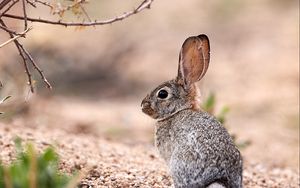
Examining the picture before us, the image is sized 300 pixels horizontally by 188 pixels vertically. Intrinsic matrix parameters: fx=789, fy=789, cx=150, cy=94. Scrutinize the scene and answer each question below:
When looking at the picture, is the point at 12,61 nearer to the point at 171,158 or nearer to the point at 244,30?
the point at 244,30

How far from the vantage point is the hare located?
438 cm

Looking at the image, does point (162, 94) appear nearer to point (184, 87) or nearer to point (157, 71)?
point (184, 87)

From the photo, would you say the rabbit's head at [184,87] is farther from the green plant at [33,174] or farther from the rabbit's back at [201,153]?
the green plant at [33,174]

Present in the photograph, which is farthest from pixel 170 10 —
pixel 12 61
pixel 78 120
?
pixel 78 120

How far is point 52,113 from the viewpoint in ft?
28.0

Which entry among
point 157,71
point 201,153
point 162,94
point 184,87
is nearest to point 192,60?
point 184,87

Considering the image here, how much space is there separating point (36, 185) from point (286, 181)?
2939mm

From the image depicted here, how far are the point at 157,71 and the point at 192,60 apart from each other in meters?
6.05

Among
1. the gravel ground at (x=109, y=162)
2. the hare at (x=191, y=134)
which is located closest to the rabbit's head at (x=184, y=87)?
the hare at (x=191, y=134)

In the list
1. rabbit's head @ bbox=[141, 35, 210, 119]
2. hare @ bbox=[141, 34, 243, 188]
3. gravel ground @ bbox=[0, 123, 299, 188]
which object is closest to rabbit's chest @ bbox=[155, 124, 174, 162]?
hare @ bbox=[141, 34, 243, 188]

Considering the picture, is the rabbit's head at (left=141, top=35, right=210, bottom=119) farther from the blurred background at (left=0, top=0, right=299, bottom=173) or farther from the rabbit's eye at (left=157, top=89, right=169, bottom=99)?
the blurred background at (left=0, top=0, right=299, bottom=173)

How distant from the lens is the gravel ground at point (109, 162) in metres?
5.00

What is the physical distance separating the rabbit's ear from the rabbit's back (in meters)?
0.40

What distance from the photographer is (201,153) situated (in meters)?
4.40
